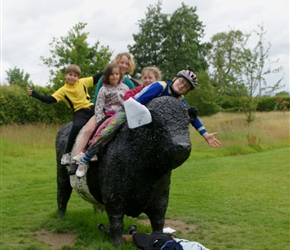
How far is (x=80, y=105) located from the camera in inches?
199

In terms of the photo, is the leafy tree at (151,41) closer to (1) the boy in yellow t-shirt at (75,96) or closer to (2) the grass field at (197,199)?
(2) the grass field at (197,199)

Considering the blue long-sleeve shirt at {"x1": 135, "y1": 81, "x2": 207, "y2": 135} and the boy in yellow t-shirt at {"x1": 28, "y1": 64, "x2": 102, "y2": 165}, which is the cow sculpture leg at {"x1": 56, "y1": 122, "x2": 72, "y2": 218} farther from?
the blue long-sleeve shirt at {"x1": 135, "y1": 81, "x2": 207, "y2": 135}

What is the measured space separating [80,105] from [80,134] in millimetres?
540

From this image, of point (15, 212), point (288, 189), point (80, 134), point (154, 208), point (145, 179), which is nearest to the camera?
point (145, 179)

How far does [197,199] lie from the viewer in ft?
24.2

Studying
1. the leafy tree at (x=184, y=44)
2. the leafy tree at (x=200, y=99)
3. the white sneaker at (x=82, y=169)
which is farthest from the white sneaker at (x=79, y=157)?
the leafy tree at (x=184, y=44)

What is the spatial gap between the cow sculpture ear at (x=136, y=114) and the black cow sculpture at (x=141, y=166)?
9cm

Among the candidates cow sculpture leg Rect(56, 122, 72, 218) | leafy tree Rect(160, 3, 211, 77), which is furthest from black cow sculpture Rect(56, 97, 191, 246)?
leafy tree Rect(160, 3, 211, 77)

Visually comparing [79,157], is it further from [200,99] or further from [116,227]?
[200,99]

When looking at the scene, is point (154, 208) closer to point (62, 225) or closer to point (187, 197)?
point (62, 225)

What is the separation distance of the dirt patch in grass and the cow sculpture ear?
2.28 metres

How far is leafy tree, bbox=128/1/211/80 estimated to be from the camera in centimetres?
4172

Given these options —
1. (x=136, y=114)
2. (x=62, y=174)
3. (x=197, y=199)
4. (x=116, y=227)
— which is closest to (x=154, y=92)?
(x=136, y=114)

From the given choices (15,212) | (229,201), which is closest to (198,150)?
(229,201)
